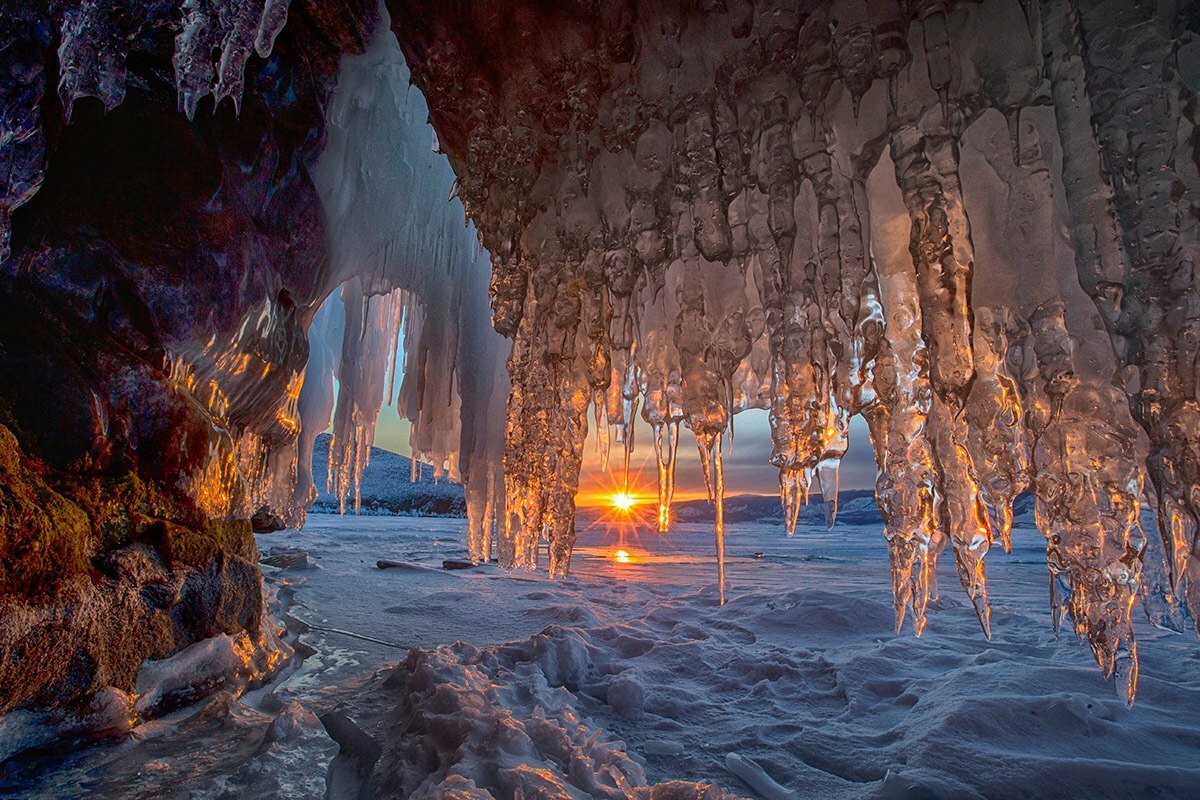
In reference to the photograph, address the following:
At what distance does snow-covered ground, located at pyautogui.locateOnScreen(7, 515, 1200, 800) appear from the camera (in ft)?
6.86

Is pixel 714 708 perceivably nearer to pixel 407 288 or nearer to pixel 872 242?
pixel 872 242

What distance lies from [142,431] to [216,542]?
0.75 metres

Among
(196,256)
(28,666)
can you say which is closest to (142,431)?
(196,256)

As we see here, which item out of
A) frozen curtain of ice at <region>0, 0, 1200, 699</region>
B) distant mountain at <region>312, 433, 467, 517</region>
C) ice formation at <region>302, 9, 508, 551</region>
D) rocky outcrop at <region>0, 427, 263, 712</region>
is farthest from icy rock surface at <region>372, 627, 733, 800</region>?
distant mountain at <region>312, 433, 467, 517</region>

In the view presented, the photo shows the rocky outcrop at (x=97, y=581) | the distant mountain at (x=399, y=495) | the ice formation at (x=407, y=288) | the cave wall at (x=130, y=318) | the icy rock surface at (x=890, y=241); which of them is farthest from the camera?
the distant mountain at (x=399, y=495)

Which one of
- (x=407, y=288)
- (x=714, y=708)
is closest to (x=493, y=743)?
(x=714, y=708)

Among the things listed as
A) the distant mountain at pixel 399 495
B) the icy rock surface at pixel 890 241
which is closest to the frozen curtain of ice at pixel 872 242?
Result: the icy rock surface at pixel 890 241

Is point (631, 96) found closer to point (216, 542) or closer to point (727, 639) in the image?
point (216, 542)

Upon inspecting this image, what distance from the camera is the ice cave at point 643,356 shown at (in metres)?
1.81

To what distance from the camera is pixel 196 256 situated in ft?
10.8

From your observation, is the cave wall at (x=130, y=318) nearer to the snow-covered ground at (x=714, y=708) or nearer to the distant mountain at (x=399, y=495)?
the snow-covered ground at (x=714, y=708)

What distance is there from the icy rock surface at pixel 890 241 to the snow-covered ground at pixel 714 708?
69 cm

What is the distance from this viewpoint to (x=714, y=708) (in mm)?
3053

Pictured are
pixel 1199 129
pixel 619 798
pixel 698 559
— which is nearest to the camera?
pixel 1199 129
